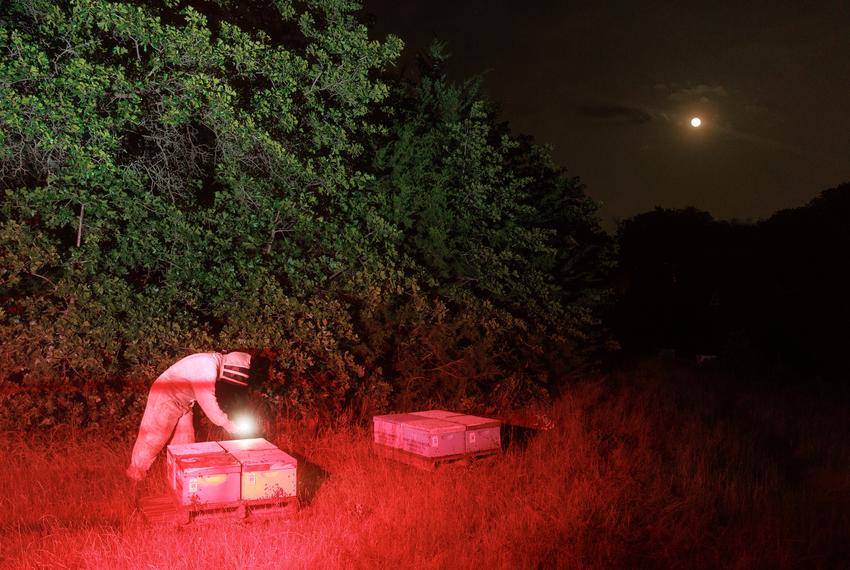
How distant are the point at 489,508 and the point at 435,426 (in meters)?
1.32

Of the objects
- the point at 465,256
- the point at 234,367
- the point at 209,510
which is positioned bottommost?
the point at 209,510

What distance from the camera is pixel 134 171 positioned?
9953 mm

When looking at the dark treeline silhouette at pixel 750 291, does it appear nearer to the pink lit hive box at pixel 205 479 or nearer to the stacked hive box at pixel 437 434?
the stacked hive box at pixel 437 434

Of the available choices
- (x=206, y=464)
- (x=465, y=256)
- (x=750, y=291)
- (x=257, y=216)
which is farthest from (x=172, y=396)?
(x=750, y=291)

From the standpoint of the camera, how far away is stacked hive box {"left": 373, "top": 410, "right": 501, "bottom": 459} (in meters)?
8.25

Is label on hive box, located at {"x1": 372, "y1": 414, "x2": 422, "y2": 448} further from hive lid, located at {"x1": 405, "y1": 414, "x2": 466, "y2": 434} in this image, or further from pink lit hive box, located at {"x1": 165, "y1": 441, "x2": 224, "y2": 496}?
pink lit hive box, located at {"x1": 165, "y1": 441, "x2": 224, "y2": 496}

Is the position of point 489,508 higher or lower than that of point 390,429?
lower

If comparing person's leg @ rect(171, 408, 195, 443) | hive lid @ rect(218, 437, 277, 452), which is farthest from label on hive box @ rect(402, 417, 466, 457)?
person's leg @ rect(171, 408, 195, 443)

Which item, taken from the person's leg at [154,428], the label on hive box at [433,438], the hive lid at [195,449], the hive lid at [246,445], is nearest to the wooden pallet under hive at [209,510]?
the hive lid at [195,449]

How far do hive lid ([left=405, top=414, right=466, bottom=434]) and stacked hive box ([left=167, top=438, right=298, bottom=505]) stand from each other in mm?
1985

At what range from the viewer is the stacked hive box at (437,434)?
8.25 meters

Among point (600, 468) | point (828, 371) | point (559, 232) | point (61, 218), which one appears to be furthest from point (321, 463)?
point (828, 371)

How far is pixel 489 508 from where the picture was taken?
24.6ft

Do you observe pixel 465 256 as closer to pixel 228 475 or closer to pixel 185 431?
pixel 185 431
